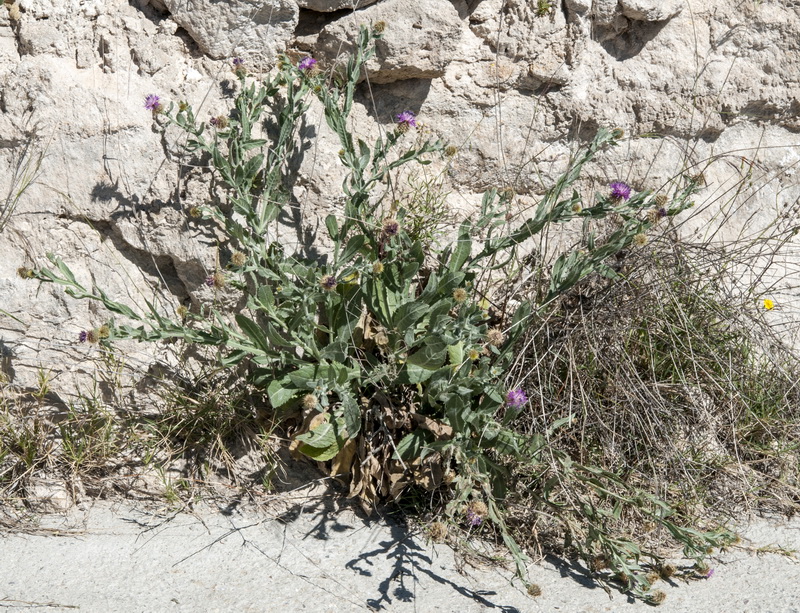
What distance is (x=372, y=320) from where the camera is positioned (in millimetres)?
3023

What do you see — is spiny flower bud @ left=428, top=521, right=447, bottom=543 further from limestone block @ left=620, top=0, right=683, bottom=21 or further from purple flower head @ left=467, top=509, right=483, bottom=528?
limestone block @ left=620, top=0, right=683, bottom=21

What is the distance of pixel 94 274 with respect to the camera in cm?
305

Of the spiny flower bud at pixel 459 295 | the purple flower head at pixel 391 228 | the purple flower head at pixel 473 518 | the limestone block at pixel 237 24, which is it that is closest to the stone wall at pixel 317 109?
the limestone block at pixel 237 24

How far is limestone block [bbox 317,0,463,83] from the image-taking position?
3.23m

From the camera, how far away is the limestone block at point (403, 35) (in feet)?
10.6

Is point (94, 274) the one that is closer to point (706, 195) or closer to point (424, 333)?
point (424, 333)

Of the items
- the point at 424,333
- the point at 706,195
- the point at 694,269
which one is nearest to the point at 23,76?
the point at 424,333

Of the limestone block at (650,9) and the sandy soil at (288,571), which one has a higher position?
the limestone block at (650,9)

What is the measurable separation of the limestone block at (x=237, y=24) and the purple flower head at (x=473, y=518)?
198cm

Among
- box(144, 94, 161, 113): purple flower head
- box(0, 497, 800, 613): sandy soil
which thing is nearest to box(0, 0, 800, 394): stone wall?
box(144, 94, 161, 113): purple flower head

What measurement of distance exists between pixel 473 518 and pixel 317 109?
1.76 metres

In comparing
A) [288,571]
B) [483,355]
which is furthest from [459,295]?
[288,571]

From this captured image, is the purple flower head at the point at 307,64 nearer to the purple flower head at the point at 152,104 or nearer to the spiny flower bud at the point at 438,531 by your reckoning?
the purple flower head at the point at 152,104

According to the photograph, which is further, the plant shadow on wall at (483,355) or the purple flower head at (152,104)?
the purple flower head at (152,104)
